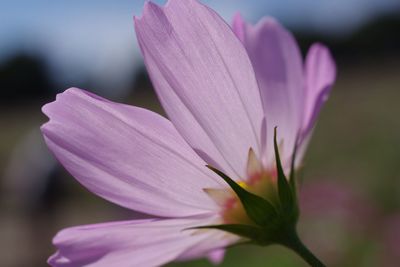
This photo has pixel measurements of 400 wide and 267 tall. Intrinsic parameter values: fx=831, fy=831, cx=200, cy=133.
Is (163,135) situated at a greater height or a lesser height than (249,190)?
greater

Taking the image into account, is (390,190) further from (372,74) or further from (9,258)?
(372,74)

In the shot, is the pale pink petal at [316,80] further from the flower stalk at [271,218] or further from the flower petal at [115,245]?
the flower petal at [115,245]

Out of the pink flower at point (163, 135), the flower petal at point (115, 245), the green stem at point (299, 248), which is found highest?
the pink flower at point (163, 135)

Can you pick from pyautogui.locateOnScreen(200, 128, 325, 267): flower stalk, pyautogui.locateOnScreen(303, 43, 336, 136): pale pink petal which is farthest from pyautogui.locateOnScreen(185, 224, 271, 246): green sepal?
pyautogui.locateOnScreen(303, 43, 336, 136): pale pink petal

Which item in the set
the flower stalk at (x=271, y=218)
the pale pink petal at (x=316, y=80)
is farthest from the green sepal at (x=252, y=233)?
the pale pink petal at (x=316, y=80)

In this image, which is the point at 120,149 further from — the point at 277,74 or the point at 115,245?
the point at 277,74

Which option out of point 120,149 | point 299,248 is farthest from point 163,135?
point 299,248

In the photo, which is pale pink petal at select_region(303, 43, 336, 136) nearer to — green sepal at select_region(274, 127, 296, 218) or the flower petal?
green sepal at select_region(274, 127, 296, 218)
